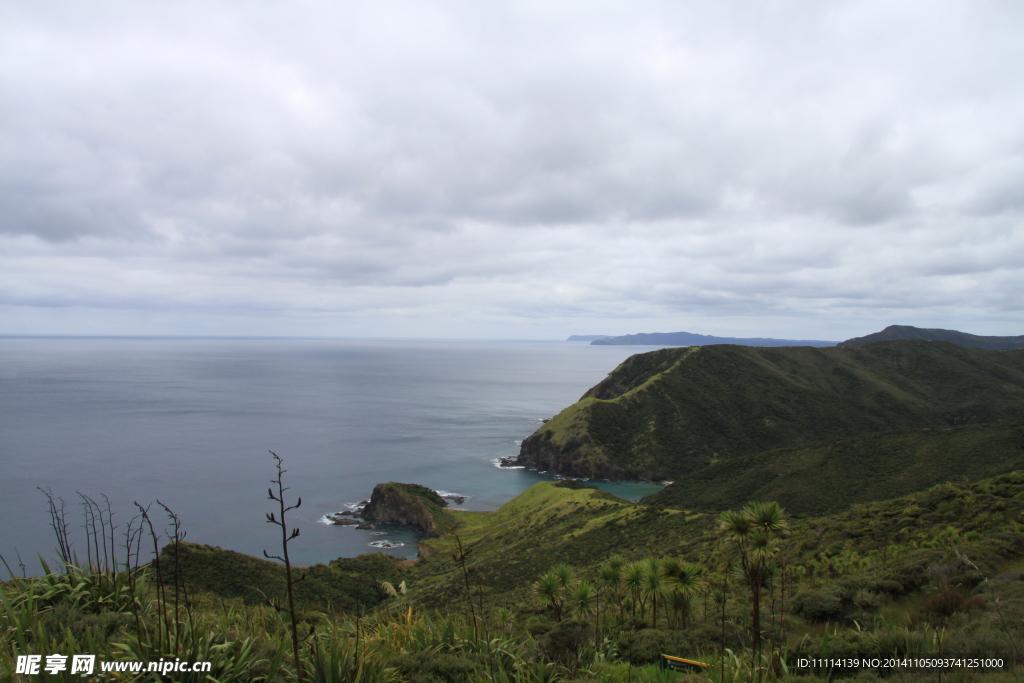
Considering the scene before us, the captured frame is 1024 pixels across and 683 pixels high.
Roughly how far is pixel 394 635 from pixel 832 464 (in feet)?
203

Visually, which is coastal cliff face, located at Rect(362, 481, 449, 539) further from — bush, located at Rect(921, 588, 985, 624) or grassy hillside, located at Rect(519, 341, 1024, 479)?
bush, located at Rect(921, 588, 985, 624)

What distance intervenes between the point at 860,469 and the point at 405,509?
2008 inches

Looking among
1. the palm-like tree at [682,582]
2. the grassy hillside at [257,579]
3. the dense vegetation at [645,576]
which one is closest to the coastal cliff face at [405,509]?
the dense vegetation at [645,576]

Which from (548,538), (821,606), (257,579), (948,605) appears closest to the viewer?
(948,605)

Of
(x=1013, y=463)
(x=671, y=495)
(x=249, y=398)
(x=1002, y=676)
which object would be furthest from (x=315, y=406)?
(x=1002, y=676)

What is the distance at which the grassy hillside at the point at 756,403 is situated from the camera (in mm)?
93062

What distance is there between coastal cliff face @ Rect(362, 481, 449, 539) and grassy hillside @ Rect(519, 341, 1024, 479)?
3236cm

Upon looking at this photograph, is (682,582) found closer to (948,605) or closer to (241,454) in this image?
(948,605)

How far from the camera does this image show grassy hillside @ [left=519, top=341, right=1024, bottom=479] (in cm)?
9306

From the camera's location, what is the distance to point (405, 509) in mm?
64500

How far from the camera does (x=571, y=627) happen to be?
13.1 meters

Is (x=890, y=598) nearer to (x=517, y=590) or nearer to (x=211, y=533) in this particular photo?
(x=517, y=590)

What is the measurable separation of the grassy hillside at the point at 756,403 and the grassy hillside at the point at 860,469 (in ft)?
59.2

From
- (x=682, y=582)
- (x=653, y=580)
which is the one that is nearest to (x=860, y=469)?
(x=682, y=582)
